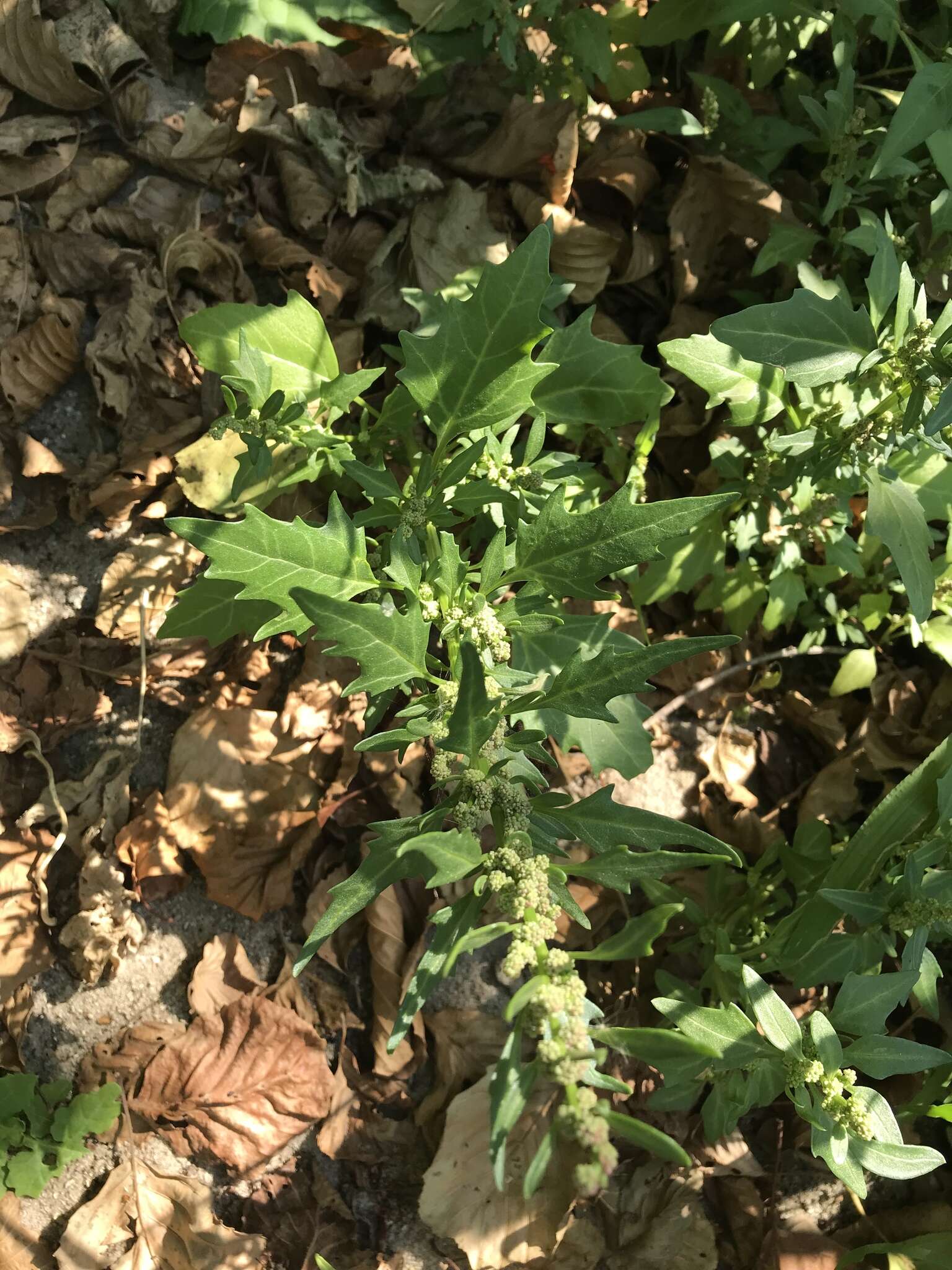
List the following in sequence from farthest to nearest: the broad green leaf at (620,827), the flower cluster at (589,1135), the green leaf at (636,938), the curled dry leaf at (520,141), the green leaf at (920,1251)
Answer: the curled dry leaf at (520,141), the green leaf at (920,1251), the broad green leaf at (620,827), the green leaf at (636,938), the flower cluster at (589,1135)

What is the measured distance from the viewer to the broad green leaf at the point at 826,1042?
204 cm

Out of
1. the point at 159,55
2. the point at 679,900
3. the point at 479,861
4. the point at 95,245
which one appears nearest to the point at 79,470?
the point at 95,245

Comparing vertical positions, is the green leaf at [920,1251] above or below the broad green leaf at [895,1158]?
below

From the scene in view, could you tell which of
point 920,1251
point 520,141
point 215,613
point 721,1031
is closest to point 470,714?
point 721,1031

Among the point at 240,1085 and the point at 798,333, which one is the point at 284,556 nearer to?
the point at 798,333

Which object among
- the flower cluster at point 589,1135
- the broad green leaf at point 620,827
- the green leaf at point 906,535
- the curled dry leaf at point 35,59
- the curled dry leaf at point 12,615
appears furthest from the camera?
the curled dry leaf at point 35,59

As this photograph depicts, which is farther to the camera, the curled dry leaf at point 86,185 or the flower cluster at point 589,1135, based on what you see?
the curled dry leaf at point 86,185

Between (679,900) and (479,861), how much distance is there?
1398 mm

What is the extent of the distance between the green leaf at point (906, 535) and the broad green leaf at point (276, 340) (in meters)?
1.45

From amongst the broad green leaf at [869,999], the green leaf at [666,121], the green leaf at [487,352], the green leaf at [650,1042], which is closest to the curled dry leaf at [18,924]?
the green leaf at [487,352]

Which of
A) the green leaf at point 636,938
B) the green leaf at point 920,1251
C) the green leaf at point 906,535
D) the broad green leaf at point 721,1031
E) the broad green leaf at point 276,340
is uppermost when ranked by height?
the broad green leaf at point 276,340

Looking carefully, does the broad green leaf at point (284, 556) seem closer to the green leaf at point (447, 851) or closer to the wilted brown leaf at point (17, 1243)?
the green leaf at point (447, 851)

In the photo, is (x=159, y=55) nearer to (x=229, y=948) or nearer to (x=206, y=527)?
(x=206, y=527)

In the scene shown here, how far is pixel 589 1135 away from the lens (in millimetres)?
1389
